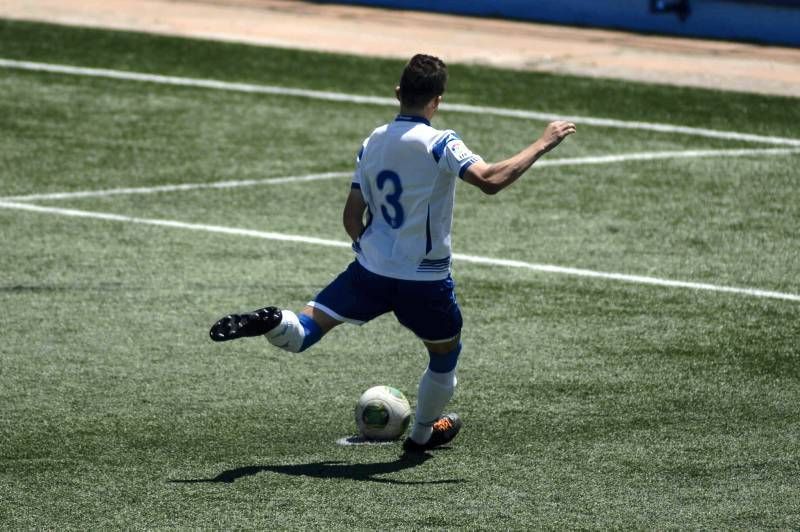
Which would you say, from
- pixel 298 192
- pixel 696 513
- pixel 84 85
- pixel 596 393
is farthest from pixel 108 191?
pixel 696 513

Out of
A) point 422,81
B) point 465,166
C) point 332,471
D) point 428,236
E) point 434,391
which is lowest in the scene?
point 332,471

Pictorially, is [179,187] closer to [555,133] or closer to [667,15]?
[555,133]

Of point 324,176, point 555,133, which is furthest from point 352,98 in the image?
point 555,133

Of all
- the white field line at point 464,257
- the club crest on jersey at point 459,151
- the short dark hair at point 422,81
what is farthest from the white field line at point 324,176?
the club crest on jersey at point 459,151

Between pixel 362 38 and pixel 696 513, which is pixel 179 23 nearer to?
pixel 362 38

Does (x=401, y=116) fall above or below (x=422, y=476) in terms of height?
above

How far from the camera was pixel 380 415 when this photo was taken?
307 inches

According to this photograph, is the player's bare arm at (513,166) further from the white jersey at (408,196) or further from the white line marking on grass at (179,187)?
the white line marking on grass at (179,187)

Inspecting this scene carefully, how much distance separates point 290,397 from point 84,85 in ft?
31.3

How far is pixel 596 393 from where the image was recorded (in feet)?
28.2

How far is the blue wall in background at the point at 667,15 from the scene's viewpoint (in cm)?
2081

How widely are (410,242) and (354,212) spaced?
0.33m

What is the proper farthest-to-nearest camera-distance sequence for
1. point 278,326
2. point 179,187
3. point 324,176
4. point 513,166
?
point 324,176
point 179,187
point 278,326
point 513,166

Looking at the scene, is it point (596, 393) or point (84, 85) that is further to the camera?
point (84, 85)
